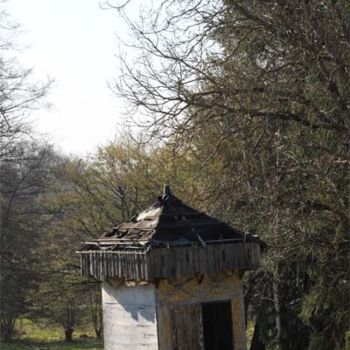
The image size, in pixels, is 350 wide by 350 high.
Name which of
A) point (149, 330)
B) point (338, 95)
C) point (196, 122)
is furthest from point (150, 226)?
point (338, 95)

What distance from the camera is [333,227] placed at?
12.8 meters

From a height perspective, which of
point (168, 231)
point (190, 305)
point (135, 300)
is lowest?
point (190, 305)

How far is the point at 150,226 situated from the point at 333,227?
484 centimetres

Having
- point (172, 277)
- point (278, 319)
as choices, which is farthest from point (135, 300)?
point (278, 319)

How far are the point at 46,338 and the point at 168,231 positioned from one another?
22.6 meters

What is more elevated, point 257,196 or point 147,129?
point 147,129

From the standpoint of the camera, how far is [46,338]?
30.1m

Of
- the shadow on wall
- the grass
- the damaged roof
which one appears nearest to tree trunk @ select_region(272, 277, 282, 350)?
the damaged roof

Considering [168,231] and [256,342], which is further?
[256,342]

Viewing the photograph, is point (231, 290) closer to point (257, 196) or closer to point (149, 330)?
point (149, 330)

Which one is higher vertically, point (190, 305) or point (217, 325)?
point (190, 305)

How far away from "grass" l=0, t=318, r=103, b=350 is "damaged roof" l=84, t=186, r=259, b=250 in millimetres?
15621

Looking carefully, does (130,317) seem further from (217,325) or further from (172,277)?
(217,325)

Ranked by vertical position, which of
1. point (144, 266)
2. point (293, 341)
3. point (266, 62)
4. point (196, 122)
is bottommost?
point (293, 341)
